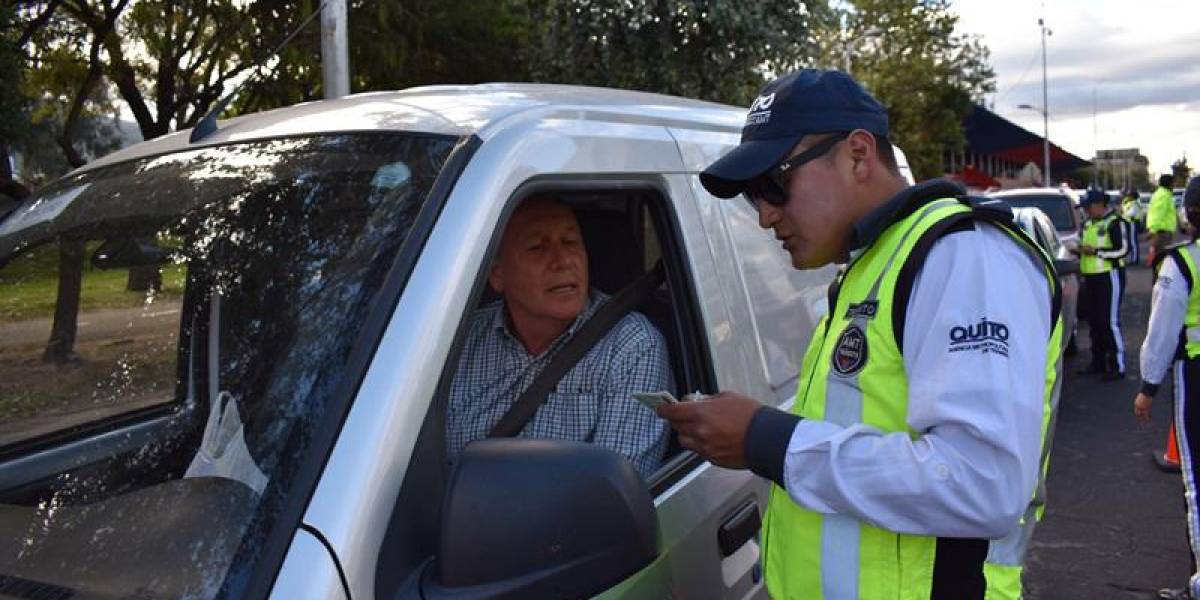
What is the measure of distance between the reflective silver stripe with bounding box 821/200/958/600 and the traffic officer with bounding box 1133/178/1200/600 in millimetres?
3748

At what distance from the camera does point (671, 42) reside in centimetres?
1191

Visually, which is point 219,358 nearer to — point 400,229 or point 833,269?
point 400,229

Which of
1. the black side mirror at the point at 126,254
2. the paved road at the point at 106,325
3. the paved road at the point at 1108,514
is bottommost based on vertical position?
the paved road at the point at 1108,514

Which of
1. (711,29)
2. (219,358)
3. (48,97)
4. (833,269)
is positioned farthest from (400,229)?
(48,97)

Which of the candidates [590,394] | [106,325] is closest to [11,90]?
[106,325]

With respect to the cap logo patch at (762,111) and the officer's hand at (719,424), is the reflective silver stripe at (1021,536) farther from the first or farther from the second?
the cap logo patch at (762,111)

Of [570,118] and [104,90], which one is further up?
[104,90]

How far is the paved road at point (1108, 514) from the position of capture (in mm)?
5074

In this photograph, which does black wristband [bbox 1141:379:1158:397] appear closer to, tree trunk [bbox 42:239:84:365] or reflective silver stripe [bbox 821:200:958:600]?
reflective silver stripe [bbox 821:200:958:600]

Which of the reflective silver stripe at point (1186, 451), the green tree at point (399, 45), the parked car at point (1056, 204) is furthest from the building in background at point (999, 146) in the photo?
the reflective silver stripe at point (1186, 451)

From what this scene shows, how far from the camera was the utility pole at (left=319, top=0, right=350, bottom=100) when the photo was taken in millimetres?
7078

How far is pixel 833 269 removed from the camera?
338 centimetres

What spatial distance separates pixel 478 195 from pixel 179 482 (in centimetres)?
66

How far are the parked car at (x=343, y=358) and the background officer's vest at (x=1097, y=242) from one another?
9306mm
